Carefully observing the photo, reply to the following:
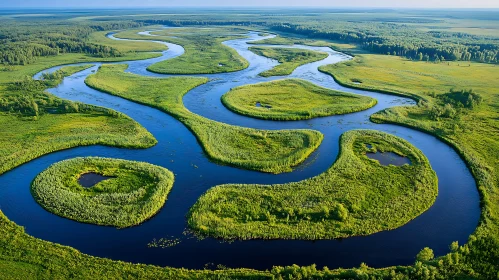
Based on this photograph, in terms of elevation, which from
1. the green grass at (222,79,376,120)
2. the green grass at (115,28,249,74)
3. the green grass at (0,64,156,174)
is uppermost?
the green grass at (115,28,249,74)

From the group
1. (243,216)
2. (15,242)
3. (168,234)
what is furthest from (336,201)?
(15,242)

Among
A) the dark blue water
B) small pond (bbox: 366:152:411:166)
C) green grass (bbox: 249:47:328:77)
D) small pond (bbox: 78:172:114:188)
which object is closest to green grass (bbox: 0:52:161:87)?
green grass (bbox: 249:47:328:77)

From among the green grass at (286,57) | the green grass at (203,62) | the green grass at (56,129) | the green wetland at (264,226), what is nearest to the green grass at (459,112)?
the green wetland at (264,226)

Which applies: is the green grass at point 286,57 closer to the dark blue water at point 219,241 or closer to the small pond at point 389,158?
the dark blue water at point 219,241

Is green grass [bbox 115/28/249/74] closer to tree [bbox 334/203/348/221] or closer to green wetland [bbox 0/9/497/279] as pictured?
green wetland [bbox 0/9/497/279]

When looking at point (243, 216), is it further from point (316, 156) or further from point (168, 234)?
point (316, 156)

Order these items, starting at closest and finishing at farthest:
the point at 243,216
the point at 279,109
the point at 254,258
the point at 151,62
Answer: the point at 254,258
the point at 243,216
the point at 279,109
the point at 151,62
